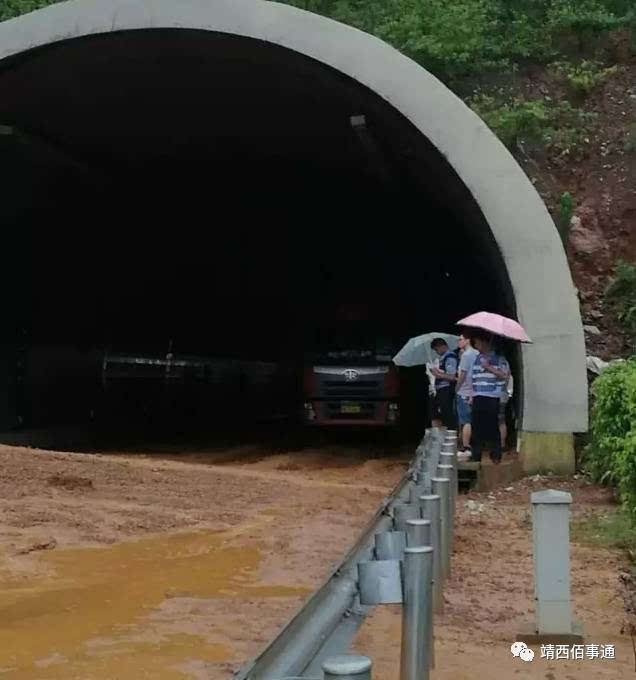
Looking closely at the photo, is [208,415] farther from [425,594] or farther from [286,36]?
[425,594]

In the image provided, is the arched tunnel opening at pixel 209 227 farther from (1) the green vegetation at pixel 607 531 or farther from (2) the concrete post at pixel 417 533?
(2) the concrete post at pixel 417 533

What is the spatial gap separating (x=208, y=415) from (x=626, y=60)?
13051mm

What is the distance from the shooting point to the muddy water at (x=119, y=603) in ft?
17.3

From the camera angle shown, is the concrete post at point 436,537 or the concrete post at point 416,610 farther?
the concrete post at point 436,537

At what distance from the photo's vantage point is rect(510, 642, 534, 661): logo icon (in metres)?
5.50

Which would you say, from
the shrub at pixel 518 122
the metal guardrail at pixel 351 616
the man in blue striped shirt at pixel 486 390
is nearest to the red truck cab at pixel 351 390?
the shrub at pixel 518 122

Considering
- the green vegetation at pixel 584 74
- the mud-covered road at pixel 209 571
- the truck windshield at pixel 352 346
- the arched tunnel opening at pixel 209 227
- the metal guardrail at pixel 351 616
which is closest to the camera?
the metal guardrail at pixel 351 616

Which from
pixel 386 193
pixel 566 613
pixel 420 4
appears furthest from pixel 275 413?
pixel 566 613

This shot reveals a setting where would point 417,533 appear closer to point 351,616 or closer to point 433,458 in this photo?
point 351,616

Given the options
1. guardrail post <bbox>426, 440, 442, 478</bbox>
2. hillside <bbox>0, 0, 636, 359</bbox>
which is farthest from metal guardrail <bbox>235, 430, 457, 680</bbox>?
hillside <bbox>0, 0, 636, 359</bbox>

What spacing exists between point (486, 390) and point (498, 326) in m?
0.76

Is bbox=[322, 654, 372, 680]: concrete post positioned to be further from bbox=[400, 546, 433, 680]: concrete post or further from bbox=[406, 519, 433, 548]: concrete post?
bbox=[406, 519, 433, 548]: concrete post

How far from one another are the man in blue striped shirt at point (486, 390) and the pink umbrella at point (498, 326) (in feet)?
0.73

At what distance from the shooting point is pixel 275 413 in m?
28.5
